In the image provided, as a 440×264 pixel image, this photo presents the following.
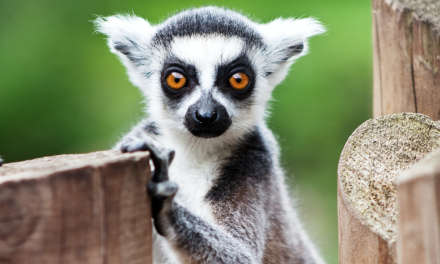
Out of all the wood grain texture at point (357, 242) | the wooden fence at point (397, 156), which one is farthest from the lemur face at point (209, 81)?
the wood grain texture at point (357, 242)

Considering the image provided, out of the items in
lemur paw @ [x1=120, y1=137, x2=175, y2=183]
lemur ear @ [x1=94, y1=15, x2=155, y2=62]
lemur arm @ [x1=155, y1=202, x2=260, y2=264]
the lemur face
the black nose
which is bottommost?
lemur arm @ [x1=155, y1=202, x2=260, y2=264]

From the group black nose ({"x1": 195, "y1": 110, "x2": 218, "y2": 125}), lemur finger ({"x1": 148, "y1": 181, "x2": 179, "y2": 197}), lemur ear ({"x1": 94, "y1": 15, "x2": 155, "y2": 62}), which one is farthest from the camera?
lemur ear ({"x1": 94, "y1": 15, "x2": 155, "y2": 62})

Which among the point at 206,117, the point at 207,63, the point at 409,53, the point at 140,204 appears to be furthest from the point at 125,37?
the point at 140,204

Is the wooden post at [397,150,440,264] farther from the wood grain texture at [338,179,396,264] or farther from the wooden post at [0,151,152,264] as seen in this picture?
the wooden post at [0,151,152,264]

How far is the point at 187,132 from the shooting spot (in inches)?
111

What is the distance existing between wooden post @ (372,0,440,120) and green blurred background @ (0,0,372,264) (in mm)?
2623

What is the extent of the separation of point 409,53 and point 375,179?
4.05ft

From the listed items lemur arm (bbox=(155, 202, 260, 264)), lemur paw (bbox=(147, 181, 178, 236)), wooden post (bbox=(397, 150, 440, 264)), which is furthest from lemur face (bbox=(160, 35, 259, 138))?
wooden post (bbox=(397, 150, 440, 264))

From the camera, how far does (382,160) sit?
1.61 metres

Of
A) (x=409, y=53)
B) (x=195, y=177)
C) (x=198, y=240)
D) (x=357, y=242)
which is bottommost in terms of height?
(x=198, y=240)

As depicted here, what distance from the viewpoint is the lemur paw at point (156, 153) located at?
4.80ft

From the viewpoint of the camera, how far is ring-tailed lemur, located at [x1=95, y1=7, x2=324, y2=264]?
8.07 ft

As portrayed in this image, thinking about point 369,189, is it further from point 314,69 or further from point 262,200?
point 314,69

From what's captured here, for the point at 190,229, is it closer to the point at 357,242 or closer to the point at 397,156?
the point at 357,242
